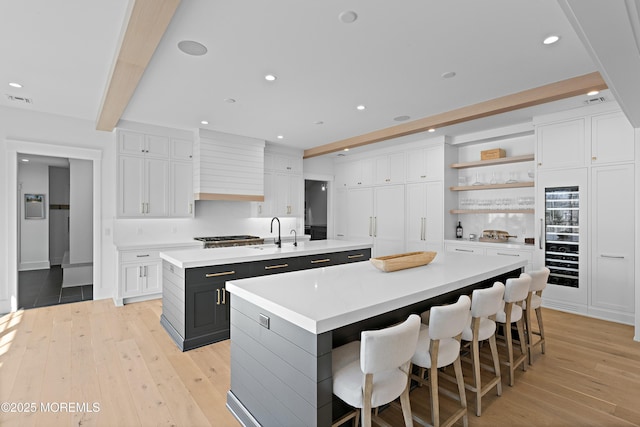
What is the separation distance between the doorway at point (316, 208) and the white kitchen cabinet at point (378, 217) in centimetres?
71

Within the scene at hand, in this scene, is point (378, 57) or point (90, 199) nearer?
point (378, 57)

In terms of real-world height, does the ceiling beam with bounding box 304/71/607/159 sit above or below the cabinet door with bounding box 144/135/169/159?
above

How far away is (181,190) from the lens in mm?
5336

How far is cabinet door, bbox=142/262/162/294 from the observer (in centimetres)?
477

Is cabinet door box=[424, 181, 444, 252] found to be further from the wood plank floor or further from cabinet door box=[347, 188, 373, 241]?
the wood plank floor

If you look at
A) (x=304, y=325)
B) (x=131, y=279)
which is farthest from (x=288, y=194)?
(x=304, y=325)

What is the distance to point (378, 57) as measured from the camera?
281 cm

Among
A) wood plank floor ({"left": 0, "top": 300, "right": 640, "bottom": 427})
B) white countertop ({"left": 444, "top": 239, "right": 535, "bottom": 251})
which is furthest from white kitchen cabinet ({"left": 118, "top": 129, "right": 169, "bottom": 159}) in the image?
white countertop ({"left": 444, "top": 239, "right": 535, "bottom": 251})

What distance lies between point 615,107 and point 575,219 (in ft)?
4.64

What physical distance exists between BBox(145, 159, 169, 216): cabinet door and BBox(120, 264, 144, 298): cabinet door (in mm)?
865

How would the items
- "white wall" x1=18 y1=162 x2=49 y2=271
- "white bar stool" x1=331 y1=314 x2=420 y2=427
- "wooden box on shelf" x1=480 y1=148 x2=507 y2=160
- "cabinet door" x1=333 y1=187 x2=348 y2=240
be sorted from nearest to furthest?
"white bar stool" x1=331 y1=314 x2=420 y2=427 < "wooden box on shelf" x1=480 y1=148 x2=507 y2=160 < "white wall" x1=18 y1=162 x2=49 y2=271 < "cabinet door" x1=333 y1=187 x2=348 y2=240

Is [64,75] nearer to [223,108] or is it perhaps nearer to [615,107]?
[223,108]

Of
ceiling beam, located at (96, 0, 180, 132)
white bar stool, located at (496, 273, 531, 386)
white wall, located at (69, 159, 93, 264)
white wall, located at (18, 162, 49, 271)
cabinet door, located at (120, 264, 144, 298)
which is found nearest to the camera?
ceiling beam, located at (96, 0, 180, 132)

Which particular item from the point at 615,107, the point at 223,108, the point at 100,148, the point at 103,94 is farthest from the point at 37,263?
the point at 615,107
